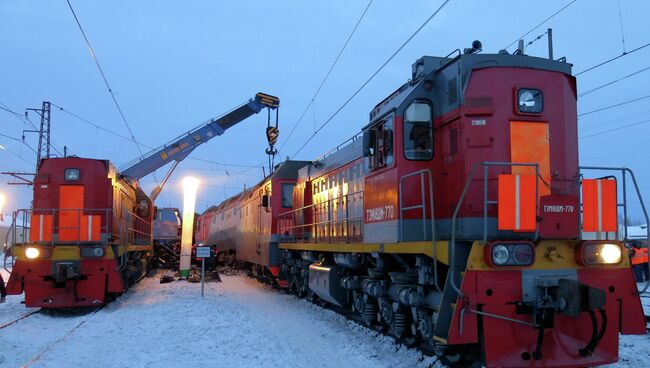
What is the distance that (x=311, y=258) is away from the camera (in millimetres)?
13227

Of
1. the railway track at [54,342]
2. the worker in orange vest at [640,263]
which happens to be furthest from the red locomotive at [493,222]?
the worker in orange vest at [640,263]

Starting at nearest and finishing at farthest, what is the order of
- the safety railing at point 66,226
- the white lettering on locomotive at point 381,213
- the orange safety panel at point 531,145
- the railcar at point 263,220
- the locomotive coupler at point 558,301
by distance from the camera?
1. the locomotive coupler at point 558,301
2. the orange safety panel at point 531,145
3. the white lettering on locomotive at point 381,213
4. the safety railing at point 66,226
5. the railcar at point 263,220

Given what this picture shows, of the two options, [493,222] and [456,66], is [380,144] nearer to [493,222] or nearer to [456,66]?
[456,66]

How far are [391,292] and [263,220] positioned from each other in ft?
34.1

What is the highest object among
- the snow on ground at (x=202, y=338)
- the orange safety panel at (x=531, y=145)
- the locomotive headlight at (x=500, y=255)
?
the orange safety panel at (x=531, y=145)

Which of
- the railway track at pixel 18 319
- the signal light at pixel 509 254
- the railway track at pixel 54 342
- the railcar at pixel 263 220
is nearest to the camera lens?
the signal light at pixel 509 254

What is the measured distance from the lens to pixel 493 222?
Answer: 22.2 ft

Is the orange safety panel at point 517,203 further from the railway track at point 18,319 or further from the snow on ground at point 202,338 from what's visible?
the railway track at point 18,319

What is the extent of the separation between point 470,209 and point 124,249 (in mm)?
10536

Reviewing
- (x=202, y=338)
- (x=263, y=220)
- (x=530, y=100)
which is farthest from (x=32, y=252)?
(x=530, y=100)

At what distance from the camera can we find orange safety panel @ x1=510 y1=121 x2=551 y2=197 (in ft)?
22.6

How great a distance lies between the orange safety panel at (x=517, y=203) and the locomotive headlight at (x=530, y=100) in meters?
1.17

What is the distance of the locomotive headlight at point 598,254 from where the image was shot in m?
6.24

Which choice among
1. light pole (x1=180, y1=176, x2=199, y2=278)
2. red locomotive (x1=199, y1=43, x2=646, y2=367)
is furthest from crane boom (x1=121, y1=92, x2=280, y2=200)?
→ red locomotive (x1=199, y1=43, x2=646, y2=367)
